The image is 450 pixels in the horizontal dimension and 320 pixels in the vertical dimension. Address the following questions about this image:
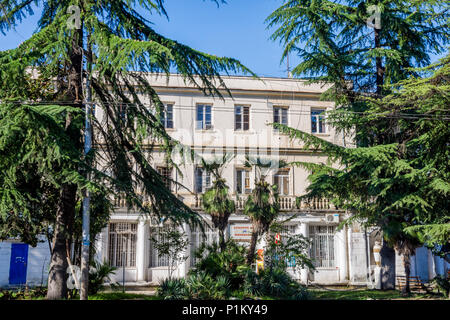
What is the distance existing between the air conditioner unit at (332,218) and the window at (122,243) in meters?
10.5

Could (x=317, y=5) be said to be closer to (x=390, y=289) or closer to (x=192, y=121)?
(x=192, y=121)

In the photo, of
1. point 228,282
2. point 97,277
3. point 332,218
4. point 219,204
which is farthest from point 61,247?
point 332,218

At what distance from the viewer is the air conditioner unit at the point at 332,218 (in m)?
25.0

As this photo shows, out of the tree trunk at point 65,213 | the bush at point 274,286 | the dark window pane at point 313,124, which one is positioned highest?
the dark window pane at point 313,124

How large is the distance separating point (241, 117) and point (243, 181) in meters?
3.58

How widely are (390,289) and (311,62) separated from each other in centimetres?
998

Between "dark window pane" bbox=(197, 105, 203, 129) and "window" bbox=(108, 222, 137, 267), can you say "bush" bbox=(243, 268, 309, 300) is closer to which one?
"window" bbox=(108, 222, 137, 267)

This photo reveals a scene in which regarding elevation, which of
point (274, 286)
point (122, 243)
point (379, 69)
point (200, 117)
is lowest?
point (274, 286)

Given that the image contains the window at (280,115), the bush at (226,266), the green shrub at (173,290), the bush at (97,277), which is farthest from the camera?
the window at (280,115)

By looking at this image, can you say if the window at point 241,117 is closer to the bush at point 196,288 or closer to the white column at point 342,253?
the white column at point 342,253

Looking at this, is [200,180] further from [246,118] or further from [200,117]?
[246,118]

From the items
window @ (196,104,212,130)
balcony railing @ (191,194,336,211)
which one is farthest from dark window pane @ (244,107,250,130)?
balcony railing @ (191,194,336,211)

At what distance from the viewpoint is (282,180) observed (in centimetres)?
2577

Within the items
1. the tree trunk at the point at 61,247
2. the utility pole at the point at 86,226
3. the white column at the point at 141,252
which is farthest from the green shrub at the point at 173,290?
the white column at the point at 141,252
